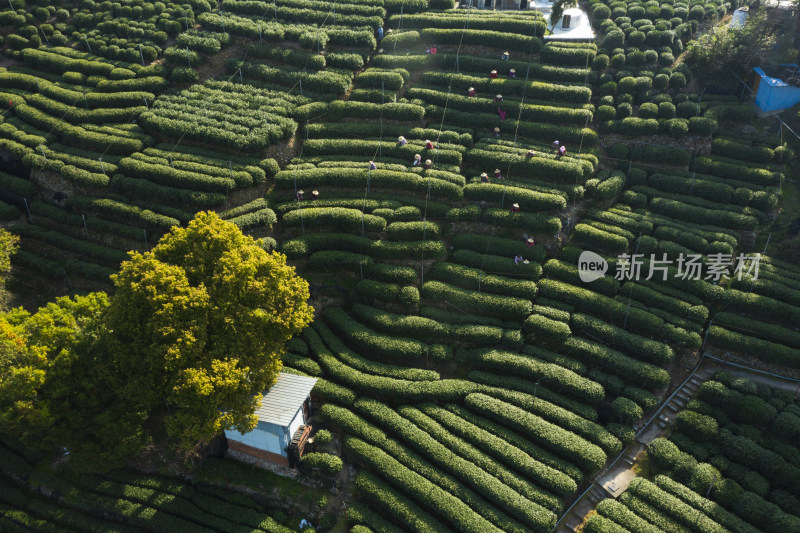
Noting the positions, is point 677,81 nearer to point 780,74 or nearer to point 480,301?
point 780,74

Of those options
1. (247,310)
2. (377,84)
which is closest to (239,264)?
(247,310)

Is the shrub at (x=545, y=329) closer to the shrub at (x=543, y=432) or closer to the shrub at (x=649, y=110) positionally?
the shrub at (x=543, y=432)

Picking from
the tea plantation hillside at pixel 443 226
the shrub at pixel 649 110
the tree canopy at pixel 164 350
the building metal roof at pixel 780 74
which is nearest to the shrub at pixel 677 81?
the tea plantation hillside at pixel 443 226

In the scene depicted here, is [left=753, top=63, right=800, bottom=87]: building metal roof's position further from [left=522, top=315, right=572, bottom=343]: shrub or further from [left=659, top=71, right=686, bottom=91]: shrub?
[left=522, top=315, right=572, bottom=343]: shrub

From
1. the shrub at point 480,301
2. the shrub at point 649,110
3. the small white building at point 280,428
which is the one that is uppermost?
the shrub at point 649,110

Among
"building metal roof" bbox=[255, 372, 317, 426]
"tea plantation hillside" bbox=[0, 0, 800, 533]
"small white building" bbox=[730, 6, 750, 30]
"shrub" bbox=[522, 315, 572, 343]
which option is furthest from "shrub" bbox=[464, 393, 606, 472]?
"small white building" bbox=[730, 6, 750, 30]
